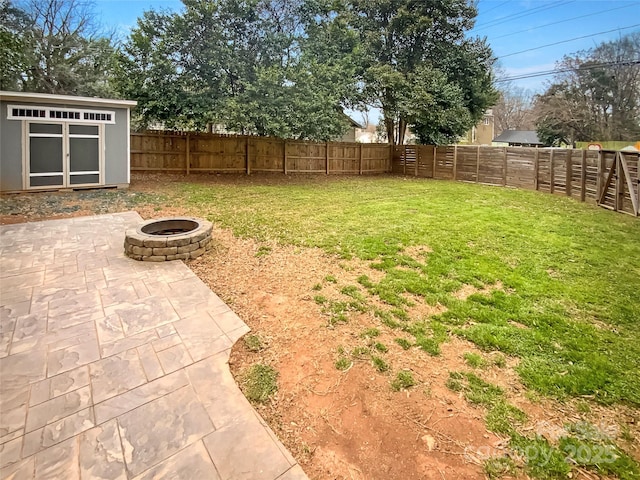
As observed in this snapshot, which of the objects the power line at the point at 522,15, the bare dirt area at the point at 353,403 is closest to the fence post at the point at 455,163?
the power line at the point at 522,15

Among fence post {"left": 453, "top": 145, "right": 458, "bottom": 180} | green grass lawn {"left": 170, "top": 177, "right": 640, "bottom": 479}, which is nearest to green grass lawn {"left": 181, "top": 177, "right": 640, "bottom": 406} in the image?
green grass lawn {"left": 170, "top": 177, "right": 640, "bottom": 479}

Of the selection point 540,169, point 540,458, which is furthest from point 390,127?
point 540,458

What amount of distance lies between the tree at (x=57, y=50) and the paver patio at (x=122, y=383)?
14810 millimetres

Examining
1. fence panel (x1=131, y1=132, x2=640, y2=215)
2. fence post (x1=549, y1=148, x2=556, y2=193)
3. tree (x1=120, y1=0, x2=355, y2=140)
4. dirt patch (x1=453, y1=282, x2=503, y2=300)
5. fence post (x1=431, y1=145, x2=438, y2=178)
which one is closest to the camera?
dirt patch (x1=453, y1=282, x2=503, y2=300)

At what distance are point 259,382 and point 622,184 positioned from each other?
9.62 m

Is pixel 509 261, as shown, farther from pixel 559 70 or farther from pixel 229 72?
pixel 559 70

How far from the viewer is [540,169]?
11148 millimetres

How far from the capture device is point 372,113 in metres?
17.3

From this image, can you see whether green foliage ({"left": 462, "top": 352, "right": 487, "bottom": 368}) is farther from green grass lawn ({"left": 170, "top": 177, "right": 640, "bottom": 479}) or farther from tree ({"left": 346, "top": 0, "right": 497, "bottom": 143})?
tree ({"left": 346, "top": 0, "right": 497, "bottom": 143})

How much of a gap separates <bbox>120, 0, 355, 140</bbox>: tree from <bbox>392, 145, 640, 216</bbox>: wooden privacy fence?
5.53 m

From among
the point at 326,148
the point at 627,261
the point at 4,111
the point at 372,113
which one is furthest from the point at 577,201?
the point at 4,111

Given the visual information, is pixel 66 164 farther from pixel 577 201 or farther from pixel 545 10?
pixel 545 10

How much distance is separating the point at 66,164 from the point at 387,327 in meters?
9.39

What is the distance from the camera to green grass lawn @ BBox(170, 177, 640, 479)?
2.31 m
